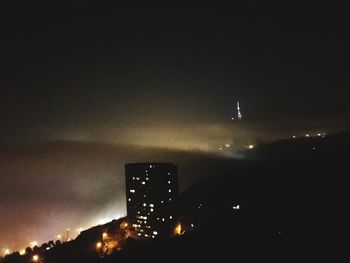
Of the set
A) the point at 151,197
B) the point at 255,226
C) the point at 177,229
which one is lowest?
the point at 255,226

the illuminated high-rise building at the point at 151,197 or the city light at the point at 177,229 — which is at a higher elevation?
the illuminated high-rise building at the point at 151,197

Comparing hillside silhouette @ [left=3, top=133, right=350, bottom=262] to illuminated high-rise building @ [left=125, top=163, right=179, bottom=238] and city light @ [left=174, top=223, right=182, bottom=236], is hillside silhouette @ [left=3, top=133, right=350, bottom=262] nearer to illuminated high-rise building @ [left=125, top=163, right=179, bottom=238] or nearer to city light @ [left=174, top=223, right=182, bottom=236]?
city light @ [left=174, top=223, right=182, bottom=236]

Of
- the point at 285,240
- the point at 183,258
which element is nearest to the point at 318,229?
the point at 285,240

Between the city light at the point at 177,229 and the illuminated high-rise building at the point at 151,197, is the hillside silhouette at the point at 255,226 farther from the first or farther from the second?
the illuminated high-rise building at the point at 151,197

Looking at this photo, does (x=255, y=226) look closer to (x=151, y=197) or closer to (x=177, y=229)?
(x=177, y=229)

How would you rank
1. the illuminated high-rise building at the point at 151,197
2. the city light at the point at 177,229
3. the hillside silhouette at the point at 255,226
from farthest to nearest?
the illuminated high-rise building at the point at 151,197 → the city light at the point at 177,229 → the hillside silhouette at the point at 255,226

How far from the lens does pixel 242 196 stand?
78.7 metres

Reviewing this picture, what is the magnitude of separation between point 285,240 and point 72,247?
143 ft

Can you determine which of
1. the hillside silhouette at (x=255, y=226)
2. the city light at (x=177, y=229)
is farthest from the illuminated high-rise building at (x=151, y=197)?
the hillside silhouette at (x=255, y=226)

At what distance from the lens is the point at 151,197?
74812mm

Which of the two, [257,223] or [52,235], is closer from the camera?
[257,223]

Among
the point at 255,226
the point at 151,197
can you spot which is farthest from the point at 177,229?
the point at 255,226

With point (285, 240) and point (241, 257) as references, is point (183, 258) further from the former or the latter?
point (285, 240)

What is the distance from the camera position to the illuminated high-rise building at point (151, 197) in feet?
237
